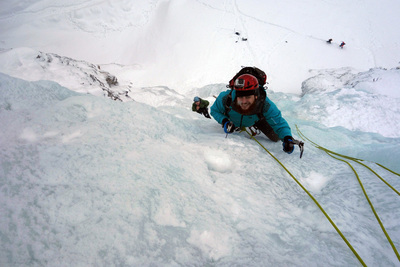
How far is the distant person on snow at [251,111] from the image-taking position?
89.4 inches

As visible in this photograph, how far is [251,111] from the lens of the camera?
2.45 m

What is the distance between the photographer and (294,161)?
226 cm

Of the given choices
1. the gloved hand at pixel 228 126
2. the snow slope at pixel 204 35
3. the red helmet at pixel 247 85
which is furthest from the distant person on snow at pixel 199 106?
the snow slope at pixel 204 35

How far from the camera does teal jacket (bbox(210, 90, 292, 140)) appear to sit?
2531 mm

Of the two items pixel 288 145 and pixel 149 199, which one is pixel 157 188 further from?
pixel 288 145

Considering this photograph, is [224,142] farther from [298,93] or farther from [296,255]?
[298,93]

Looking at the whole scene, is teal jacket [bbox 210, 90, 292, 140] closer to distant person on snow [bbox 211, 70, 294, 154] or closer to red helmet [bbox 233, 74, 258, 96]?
distant person on snow [bbox 211, 70, 294, 154]

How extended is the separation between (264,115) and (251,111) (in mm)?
268

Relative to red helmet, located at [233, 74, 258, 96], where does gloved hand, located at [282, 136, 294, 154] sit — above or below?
below

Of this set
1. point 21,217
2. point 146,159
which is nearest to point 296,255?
point 146,159

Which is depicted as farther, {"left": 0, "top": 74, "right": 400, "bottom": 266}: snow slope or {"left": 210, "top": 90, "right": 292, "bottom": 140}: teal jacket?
{"left": 210, "top": 90, "right": 292, "bottom": 140}: teal jacket

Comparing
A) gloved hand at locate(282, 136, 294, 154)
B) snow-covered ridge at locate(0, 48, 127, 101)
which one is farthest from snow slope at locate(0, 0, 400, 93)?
gloved hand at locate(282, 136, 294, 154)

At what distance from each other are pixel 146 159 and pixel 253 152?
134 cm

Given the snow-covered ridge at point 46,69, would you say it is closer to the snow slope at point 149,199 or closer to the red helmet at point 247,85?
the snow slope at point 149,199
